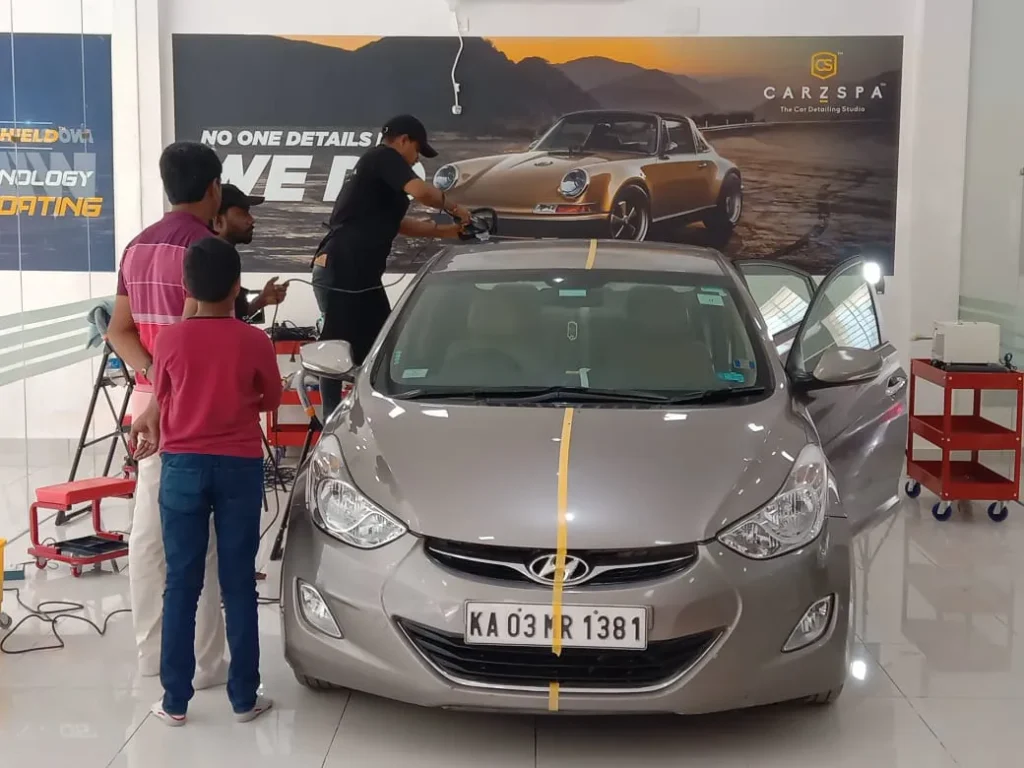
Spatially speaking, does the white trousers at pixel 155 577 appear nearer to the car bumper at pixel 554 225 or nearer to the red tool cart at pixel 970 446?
the red tool cart at pixel 970 446

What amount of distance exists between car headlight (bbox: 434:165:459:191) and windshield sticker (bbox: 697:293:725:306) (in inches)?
131

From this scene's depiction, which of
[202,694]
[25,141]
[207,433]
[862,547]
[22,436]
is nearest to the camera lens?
[207,433]

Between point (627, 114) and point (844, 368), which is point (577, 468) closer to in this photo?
point (844, 368)

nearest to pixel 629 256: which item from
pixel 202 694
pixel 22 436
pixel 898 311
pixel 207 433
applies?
pixel 207 433

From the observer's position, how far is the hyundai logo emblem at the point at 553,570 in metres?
2.51

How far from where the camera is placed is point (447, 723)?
114 inches

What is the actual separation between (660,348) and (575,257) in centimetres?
49

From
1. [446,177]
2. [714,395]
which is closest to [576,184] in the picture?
[446,177]

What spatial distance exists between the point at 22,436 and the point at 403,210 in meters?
2.06

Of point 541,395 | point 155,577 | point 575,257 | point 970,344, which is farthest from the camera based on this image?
point 970,344

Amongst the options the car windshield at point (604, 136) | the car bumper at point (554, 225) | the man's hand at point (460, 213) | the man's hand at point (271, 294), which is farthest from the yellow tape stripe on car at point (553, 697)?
the car windshield at point (604, 136)

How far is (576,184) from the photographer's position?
640cm

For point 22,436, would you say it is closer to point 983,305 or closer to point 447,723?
point 447,723

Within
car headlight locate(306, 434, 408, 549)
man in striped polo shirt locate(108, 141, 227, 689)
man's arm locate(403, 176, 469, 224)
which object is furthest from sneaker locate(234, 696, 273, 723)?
man's arm locate(403, 176, 469, 224)
